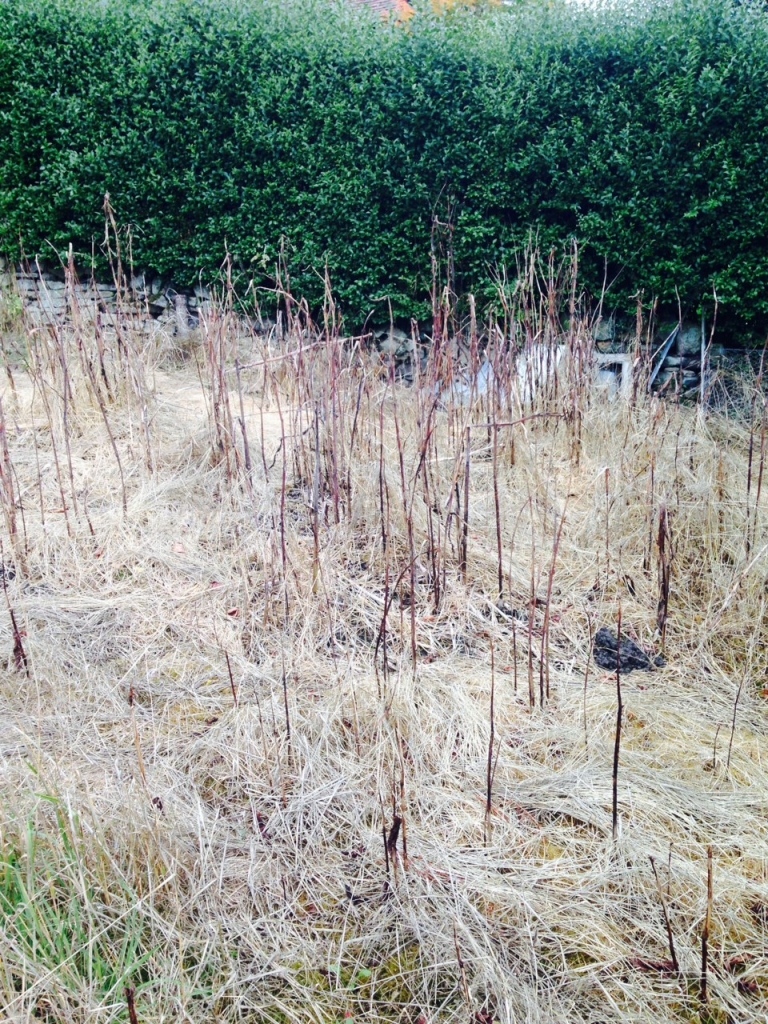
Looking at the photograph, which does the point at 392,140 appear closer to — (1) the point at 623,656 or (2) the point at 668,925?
(1) the point at 623,656

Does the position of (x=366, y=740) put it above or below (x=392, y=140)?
below

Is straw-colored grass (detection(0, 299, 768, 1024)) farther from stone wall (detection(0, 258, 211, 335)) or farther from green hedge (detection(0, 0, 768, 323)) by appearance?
stone wall (detection(0, 258, 211, 335))

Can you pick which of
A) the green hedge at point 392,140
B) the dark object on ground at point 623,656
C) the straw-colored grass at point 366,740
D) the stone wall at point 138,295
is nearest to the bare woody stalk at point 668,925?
the straw-colored grass at point 366,740

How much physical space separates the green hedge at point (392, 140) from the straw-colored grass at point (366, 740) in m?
2.67

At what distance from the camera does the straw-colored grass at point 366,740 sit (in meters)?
1.48

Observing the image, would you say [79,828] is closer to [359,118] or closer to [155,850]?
[155,850]

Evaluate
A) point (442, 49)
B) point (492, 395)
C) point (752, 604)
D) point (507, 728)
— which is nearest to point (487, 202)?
point (442, 49)

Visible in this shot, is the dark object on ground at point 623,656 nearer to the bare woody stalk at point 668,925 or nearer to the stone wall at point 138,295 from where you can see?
the bare woody stalk at point 668,925

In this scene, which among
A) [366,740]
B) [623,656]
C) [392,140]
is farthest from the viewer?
[392,140]

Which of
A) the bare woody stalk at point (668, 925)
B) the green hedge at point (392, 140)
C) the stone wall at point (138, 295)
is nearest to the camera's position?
the bare woody stalk at point (668, 925)

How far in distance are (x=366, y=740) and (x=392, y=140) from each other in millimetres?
5300

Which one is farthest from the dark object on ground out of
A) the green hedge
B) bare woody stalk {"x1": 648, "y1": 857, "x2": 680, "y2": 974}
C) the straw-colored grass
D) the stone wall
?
the stone wall

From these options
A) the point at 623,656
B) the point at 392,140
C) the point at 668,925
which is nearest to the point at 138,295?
the point at 392,140

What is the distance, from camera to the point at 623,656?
8.32ft
